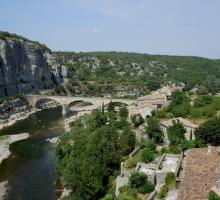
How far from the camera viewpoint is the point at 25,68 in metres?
108

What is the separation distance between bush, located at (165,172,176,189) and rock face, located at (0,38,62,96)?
72503mm

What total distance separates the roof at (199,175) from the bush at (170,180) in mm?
1410

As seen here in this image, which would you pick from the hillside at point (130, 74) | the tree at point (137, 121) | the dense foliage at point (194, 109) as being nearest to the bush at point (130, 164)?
the tree at point (137, 121)

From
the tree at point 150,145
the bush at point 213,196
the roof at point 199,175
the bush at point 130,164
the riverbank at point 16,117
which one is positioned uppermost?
the bush at point 213,196

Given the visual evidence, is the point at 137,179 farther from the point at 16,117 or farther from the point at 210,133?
the point at 16,117

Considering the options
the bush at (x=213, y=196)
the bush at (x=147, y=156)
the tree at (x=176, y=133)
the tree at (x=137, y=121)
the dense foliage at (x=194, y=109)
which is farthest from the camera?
the tree at (x=137, y=121)

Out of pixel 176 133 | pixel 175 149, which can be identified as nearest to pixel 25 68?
pixel 176 133

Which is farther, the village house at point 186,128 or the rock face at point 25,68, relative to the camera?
the rock face at point 25,68

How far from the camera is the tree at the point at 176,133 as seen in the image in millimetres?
36938

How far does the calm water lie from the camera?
37.4 m

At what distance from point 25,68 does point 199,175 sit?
90.1 meters

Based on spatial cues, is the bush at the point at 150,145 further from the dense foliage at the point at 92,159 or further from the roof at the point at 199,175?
the roof at the point at 199,175

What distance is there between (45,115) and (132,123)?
126 feet

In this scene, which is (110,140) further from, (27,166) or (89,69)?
(89,69)
